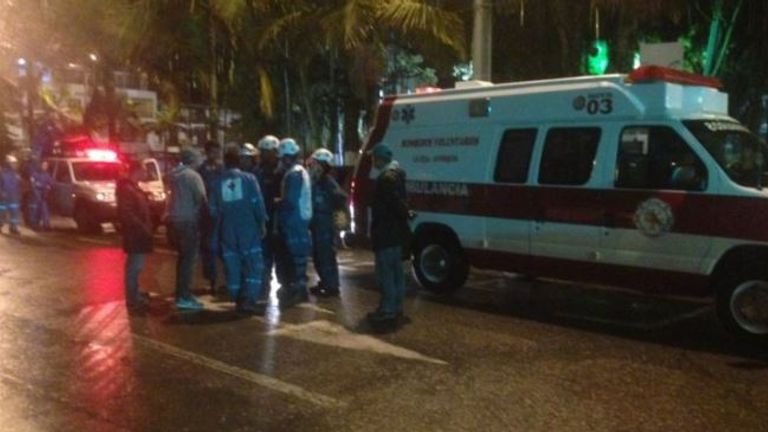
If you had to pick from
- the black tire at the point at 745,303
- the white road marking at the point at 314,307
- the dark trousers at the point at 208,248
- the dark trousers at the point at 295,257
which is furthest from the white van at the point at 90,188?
the black tire at the point at 745,303

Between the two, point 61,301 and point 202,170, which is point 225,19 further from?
point 61,301

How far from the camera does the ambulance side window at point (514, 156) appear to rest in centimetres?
962

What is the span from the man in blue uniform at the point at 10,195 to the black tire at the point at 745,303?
1433cm

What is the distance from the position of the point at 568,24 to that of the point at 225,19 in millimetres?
6816

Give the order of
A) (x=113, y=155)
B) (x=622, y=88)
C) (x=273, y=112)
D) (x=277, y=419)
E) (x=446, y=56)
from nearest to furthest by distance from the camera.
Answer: (x=277, y=419)
(x=622, y=88)
(x=446, y=56)
(x=113, y=155)
(x=273, y=112)

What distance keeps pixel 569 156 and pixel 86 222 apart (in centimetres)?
1219

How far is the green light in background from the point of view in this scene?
18.5 m

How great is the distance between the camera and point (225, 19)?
1859 cm

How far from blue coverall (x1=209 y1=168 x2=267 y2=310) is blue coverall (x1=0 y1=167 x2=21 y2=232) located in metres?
10.5

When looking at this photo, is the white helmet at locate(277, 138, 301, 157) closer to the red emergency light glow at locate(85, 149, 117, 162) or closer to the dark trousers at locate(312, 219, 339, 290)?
the dark trousers at locate(312, 219, 339, 290)

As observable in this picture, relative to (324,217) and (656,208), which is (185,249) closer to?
(324,217)

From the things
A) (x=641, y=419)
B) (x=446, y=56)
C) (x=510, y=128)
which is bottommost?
(x=641, y=419)

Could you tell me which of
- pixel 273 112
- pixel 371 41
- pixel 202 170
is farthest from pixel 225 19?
pixel 202 170

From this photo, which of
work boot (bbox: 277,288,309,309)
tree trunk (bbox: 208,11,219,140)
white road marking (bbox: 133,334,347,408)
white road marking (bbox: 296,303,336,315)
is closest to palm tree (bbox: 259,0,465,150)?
tree trunk (bbox: 208,11,219,140)
